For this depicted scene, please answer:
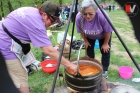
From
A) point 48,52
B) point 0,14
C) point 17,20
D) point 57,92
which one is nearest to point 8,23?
point 17,20

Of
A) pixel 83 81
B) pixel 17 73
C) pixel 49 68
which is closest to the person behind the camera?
pixel 83 81

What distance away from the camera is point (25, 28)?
219 cm

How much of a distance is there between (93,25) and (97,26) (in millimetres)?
76

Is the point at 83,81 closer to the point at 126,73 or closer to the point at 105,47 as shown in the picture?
the point at 105,47

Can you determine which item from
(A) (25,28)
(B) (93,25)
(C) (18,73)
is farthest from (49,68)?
(A) (25,28)

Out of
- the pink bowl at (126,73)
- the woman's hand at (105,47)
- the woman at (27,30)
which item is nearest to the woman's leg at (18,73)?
the woman at (27,30)

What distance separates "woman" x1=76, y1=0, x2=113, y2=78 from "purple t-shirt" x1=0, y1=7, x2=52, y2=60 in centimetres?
91

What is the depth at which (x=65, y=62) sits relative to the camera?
7.12 ft

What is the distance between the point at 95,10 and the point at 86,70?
1026 millimetres

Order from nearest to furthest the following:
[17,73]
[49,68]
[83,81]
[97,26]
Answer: [83,81] < [17,73] < [97,26] < [49,68]

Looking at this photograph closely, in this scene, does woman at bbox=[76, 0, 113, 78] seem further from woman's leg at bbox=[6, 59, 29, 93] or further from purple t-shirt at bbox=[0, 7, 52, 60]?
woman's leg at bbox=[6, 59, 29, 93]

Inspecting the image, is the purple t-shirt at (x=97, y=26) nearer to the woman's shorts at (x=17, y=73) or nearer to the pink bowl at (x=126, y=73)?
the pink bowl at (x=126, y=73)

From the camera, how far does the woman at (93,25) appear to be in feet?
8.98

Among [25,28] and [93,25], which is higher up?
[25,28]
